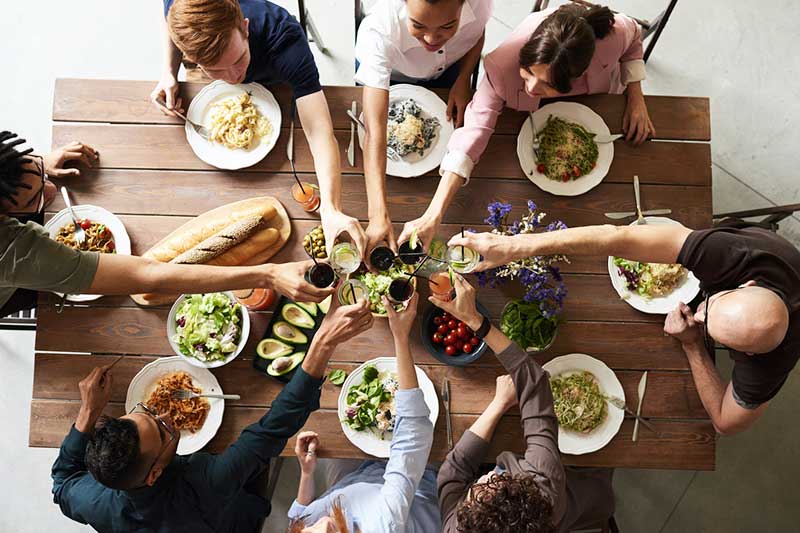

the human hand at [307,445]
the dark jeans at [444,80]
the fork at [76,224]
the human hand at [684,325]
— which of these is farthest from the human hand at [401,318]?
the fork at [76,224]

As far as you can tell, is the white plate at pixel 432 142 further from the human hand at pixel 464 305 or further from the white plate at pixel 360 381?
the white plate at pixel 360 381

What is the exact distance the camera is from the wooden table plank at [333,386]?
2205 mm

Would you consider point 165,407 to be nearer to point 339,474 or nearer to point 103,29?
point 339,474

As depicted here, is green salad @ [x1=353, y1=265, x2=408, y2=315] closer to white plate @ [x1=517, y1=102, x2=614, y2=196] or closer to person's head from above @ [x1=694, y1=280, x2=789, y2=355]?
white plate @ [x1=517, y1=102, x2=614, y2=196]

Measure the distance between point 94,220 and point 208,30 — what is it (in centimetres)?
89

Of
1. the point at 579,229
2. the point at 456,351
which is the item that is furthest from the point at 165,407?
the point at 579,229

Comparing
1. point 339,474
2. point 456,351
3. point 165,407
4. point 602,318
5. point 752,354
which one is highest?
point 752,354

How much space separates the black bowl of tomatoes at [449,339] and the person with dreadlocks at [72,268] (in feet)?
1.33

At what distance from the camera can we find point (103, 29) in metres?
3.51

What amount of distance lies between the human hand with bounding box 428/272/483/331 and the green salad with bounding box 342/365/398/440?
0.34m

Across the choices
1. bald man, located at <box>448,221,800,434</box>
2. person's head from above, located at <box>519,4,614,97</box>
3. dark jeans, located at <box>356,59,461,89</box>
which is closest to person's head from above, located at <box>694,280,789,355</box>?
bald man, located at <box>448,221,800,434</box>

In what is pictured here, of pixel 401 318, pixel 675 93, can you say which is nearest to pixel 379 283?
pixel 401 318

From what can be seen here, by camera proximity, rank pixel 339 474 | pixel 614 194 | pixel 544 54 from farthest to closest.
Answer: pixel 339 474, pixel 614 194, pixel 544 54

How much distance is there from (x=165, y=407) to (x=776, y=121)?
3.54m
